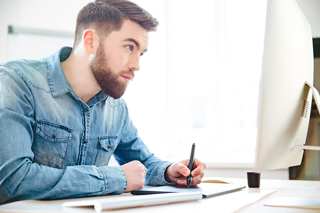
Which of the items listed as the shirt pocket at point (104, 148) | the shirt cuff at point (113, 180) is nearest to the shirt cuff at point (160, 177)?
the shirt pocket at point (104, 148)

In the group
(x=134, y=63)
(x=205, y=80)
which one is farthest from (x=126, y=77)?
(x=205, y=80)

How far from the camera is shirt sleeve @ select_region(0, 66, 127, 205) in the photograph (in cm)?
87

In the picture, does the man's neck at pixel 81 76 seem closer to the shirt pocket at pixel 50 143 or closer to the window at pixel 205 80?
the shirt pocket at pixel 50 143

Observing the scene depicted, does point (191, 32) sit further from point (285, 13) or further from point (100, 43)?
point (285, 13)

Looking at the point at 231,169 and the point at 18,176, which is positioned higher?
the point at 18,176

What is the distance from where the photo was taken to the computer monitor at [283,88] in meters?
0.72

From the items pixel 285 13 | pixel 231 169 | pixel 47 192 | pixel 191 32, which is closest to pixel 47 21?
pixel 191 32

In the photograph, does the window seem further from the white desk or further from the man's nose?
the white desk

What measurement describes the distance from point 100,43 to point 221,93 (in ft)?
6.05

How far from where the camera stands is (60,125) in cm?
112

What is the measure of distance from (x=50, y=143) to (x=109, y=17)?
0.52 meters

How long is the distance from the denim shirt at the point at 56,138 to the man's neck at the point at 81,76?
0.03m

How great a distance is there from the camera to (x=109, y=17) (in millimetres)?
1301

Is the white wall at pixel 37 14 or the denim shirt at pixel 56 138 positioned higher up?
the white wall at pixel 37 14
